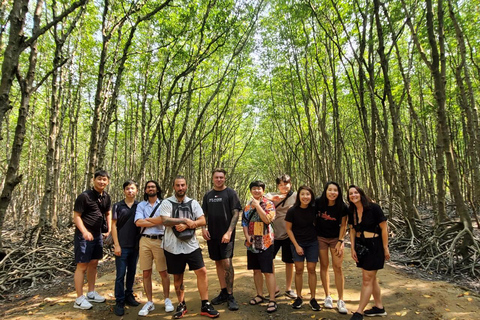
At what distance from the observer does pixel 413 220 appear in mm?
7551

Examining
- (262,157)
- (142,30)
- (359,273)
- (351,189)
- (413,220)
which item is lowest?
(359,273)

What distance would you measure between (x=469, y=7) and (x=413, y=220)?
24.1ft

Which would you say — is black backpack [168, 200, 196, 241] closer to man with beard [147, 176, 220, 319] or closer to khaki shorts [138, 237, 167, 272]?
man with beard [147, 176, 220, 319]

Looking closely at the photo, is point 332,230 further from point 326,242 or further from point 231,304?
point 231,304

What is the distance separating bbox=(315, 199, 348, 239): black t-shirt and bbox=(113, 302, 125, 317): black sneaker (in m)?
2.98

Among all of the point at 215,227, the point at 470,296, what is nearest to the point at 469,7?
the point at 470,296

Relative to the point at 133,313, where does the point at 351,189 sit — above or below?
above

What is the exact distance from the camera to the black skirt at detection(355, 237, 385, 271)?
3.37 metres

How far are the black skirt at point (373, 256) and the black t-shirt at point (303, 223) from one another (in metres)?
0.67

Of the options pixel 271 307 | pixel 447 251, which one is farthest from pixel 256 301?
pixel 447 251

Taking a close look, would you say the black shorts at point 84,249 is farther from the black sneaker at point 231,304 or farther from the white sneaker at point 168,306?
the black sneaker at point 231,304

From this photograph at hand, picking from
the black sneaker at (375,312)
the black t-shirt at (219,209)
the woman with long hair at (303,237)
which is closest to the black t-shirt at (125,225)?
the black t-shirt at (219,209)

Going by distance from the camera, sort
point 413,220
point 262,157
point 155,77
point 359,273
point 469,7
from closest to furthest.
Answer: point 359,273 < point 413,220 < point 469,7 < point 155,77 < point 262,157

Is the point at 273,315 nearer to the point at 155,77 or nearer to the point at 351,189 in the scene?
the point at 351,189
